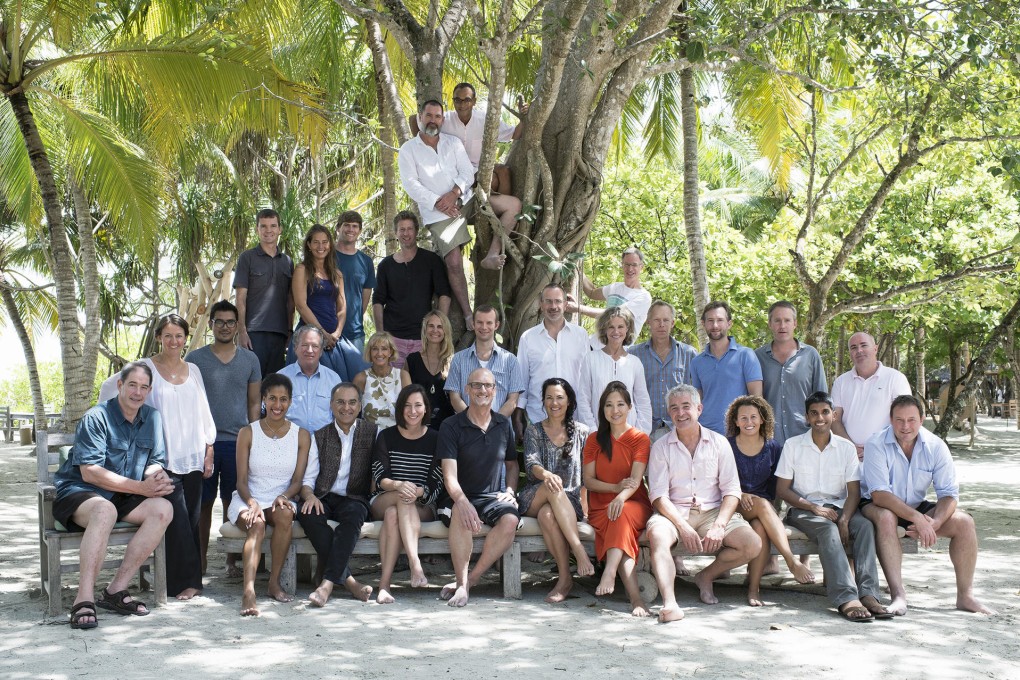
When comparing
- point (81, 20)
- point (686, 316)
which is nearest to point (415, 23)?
point (81, 20)

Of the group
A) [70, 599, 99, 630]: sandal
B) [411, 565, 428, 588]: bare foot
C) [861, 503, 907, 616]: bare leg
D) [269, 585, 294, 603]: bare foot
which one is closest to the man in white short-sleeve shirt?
[861, 503, 907, 616]: bare leg

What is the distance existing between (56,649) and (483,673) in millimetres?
2112

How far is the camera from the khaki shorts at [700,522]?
19.7 ft

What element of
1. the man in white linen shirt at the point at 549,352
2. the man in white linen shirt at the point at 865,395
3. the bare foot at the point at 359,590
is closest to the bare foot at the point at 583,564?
the man in white linen shirt at the point at 549,352

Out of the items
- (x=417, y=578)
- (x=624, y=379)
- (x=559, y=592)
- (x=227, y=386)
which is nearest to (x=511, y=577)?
(x=559, y=592)

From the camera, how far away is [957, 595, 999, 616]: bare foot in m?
5.81

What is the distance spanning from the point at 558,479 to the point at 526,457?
28 cm

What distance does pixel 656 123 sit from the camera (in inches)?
621

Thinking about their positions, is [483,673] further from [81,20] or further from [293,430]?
[81,20]

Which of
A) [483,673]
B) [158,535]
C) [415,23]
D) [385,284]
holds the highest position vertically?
[415,23]

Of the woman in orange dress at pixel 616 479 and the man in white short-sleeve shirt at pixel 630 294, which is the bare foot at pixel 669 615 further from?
the man in white short-sleeve shirt at pixel 630 294

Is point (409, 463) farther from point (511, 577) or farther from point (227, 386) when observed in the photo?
point (227, 386)

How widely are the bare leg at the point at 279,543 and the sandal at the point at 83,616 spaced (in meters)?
1.04

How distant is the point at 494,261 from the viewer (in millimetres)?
8086
